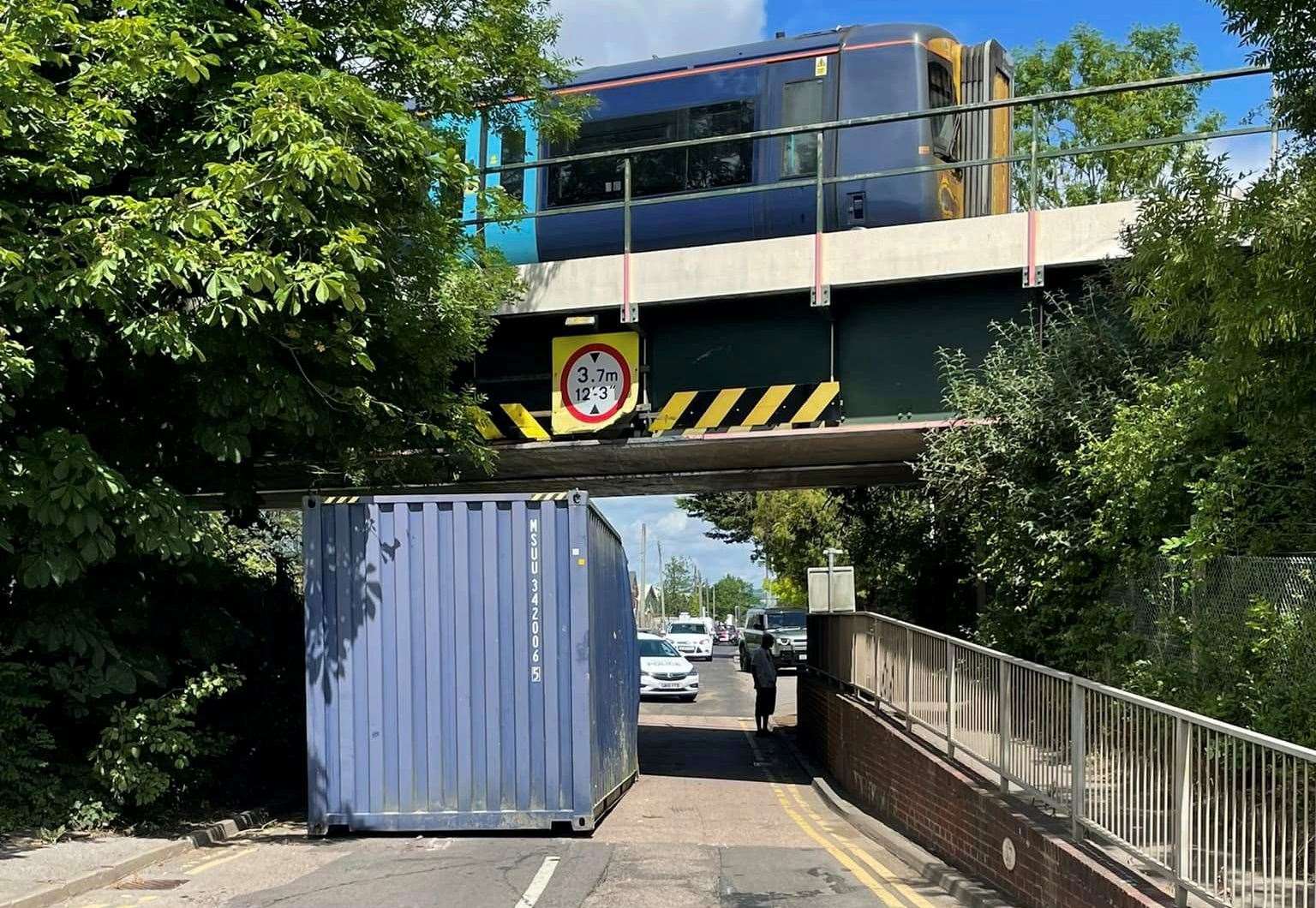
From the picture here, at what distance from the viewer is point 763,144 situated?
16078 millimetres

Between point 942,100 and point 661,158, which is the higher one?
point 942,100

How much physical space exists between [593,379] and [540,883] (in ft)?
25.6

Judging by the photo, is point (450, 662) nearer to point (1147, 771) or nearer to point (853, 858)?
point (853, 858)

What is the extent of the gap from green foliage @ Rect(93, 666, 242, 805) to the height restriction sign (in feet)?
18.2

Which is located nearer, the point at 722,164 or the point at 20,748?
the point at 20,748

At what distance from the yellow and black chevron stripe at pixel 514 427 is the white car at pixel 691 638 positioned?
38638 millimetres

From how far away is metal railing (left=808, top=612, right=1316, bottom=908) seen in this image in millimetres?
5402

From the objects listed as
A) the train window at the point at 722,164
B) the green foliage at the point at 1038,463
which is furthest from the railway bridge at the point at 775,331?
the train window at the point at 722,164

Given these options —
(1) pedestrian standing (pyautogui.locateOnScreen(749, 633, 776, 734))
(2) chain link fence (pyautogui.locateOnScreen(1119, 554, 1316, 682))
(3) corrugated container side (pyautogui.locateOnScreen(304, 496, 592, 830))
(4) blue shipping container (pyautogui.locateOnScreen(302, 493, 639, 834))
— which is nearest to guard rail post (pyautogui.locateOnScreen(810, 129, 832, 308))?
(4) blue shipping container (pyautogui.locateOnScreen(302, 493, 639, 834))

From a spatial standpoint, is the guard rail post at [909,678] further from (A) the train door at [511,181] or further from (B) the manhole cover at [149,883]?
(A) the train door at [511,181]

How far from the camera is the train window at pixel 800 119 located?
15852mm

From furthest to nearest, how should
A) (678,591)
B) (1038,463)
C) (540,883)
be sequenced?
(678,591) < (1038,463) < (540,883)

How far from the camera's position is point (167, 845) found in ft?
34.2

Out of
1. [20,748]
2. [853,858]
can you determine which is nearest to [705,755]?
[853,858]
